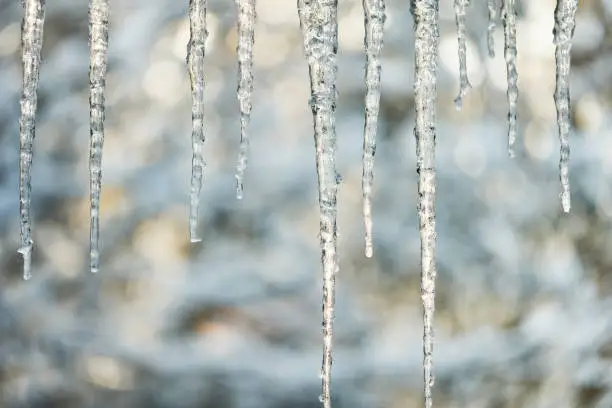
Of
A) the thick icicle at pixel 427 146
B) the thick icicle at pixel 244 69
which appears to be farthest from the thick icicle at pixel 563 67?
the thick icicle at pixel 244 69

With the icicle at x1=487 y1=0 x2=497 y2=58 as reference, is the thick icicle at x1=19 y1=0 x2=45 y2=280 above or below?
below

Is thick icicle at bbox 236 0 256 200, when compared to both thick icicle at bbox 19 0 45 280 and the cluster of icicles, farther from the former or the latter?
thick icicle at bbox 19 0 45 280

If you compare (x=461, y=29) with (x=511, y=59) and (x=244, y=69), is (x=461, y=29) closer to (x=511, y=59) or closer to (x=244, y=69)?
(x=511, y=59)

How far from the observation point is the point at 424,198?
58 centimetres

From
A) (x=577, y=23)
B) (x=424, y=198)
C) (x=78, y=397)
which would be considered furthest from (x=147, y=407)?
(x=577, y=23)

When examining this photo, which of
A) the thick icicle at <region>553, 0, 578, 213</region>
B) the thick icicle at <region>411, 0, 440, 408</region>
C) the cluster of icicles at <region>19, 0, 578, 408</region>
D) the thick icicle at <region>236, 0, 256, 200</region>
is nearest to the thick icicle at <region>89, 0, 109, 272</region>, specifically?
the cluster of icicles at <region>19, 0, 578, 408</region>

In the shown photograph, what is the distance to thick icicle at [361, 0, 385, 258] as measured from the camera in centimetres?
56

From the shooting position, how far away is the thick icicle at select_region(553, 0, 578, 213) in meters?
0.60

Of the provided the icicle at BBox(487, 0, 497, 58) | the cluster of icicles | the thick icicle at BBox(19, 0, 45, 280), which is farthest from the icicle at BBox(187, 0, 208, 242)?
the icicle at BBox(487, 0, 497, 58)

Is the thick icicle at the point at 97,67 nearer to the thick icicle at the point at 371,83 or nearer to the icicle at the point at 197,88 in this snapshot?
the icicle at the point at 197,88

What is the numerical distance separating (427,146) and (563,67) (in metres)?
0.13

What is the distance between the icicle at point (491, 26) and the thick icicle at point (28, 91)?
366 mm

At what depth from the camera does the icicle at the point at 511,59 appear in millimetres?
597

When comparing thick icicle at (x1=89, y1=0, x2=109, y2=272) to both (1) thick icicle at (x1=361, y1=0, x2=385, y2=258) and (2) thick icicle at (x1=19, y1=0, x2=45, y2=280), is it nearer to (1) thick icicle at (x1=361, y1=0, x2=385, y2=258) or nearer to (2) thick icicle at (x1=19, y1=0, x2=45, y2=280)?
(2) thick icicle at (x1=19, y1=0, x2=45, y2=280)
